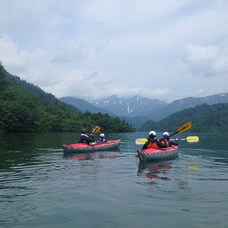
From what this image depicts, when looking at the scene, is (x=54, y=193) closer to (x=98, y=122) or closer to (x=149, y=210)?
(x=149, y=210)

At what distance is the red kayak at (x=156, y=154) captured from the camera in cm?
2242

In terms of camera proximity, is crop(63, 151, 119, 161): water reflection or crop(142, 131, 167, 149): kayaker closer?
crop(142, 131, 167, 149): kayaker

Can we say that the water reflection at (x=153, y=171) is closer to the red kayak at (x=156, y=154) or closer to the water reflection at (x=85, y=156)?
the red kayak at (x=156, y=154)

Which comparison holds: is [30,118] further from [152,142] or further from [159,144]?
[152,142]

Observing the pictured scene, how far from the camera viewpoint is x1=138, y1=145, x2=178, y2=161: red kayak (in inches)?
883

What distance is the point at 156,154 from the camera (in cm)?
2341

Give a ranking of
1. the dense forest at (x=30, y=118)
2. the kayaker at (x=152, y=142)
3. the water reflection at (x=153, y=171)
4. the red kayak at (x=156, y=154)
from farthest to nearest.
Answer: the dense forest at (x=30, y=118) < the kayaker at (x=152, y=142) < the red kayak at (x=156, y=154) < the water reflection at (x=153, y=171)

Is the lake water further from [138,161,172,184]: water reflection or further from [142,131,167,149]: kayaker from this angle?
[142,131,167,149]: kayaker

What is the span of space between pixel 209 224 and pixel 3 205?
7.26m

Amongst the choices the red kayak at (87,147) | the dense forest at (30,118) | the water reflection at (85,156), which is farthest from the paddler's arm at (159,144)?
→ the dense forest at (30,118)

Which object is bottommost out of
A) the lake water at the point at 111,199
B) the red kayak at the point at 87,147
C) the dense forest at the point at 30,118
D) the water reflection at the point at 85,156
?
the lake water at the point at 111,199

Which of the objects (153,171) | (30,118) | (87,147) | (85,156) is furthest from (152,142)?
(30,118)

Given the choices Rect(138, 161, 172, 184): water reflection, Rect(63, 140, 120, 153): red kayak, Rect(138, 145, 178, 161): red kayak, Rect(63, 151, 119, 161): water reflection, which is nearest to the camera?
Rect(138, 161, 172, 184): water reflection

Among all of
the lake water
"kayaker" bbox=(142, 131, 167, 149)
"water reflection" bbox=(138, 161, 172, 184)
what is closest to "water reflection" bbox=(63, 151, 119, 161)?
"kayaker" bbox=(142, 131, 167, 149)
